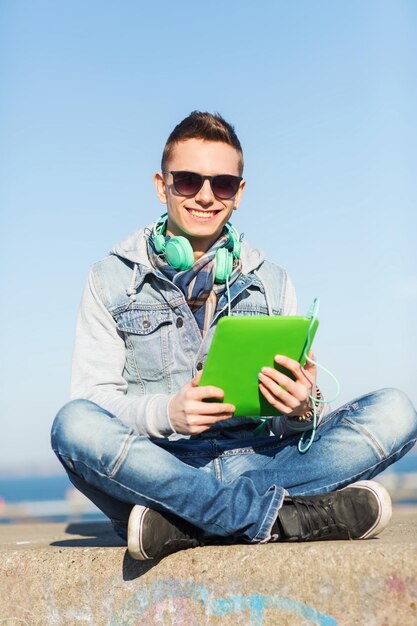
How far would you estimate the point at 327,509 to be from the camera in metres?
3.13

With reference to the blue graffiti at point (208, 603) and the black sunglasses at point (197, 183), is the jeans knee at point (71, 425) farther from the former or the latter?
the black sunglasses at point (197, 183)

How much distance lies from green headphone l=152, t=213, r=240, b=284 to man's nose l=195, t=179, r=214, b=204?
20cm

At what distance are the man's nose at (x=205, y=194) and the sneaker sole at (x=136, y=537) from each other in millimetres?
1526

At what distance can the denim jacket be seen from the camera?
12.0ft

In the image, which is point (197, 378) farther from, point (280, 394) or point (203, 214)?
point (203, 214)

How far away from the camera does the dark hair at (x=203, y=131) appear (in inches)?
158

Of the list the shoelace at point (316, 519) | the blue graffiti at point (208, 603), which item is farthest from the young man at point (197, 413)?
the blue graffiti at point (208, 603)

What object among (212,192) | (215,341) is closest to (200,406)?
(215,341)

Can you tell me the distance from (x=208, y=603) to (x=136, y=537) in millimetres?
342

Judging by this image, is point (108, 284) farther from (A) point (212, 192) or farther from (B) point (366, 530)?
(B) point (366, 530)

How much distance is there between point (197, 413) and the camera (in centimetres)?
305

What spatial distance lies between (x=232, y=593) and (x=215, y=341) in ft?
2.83

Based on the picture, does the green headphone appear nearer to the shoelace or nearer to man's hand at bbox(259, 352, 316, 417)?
man's hand at bbox(259, 352, 316, 417)

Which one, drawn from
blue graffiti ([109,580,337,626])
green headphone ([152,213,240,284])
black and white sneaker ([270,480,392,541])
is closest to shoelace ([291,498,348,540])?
black and white sneaker ([270,480,392,541])
